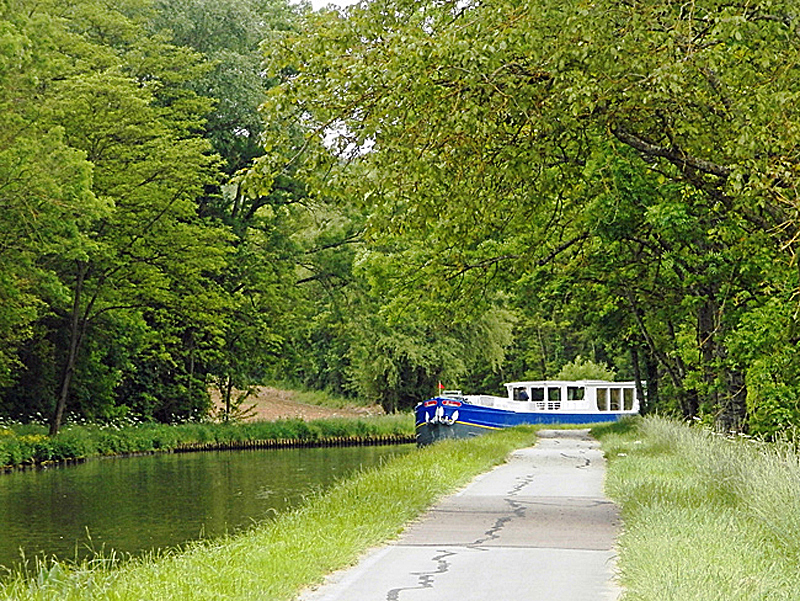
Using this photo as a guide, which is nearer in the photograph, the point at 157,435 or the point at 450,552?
the point at 450,552

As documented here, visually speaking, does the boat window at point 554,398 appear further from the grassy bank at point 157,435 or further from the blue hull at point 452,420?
the blue hull at point 452,420

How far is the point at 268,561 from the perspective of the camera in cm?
1080

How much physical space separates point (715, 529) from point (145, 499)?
16108mm

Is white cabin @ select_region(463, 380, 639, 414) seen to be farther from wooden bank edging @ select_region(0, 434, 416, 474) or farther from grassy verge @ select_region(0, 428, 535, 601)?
grassy verge @ select_region(0, 428, 535, 601)

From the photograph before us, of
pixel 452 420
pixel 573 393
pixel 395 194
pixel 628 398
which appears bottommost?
pixel 452 420

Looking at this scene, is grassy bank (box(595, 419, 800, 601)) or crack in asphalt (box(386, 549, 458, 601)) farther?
crack in asphalt (box(386, 549, 458, 601))

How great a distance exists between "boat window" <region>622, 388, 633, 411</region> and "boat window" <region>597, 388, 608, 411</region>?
1.03 metres

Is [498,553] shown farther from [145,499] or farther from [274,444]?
[274,444]

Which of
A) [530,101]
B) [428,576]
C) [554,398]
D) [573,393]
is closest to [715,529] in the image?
[428,576]

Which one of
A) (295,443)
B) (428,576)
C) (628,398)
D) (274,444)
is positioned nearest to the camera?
(428,576)

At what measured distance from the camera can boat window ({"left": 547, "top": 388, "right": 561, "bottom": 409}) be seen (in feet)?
197

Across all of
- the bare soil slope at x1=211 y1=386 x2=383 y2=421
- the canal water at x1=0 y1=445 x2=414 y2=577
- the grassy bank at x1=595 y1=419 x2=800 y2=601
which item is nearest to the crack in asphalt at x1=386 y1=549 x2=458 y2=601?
the grassy bank at x1=595 y1=419 x2=800 y2=601

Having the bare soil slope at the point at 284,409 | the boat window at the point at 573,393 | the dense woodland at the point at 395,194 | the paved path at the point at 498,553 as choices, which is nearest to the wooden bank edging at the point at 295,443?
the dense woodland at the point at 395,194

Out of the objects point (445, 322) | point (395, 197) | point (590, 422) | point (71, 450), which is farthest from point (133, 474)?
point (590, 422)
